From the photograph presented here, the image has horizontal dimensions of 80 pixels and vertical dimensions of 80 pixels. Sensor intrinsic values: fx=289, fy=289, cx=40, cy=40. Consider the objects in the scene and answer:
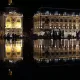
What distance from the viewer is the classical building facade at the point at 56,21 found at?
90.5 m

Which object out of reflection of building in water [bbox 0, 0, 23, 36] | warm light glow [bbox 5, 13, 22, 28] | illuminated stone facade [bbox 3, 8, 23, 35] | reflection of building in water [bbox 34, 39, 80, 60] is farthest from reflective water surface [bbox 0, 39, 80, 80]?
warm light glow [bbox 5, 13, 22, 28]

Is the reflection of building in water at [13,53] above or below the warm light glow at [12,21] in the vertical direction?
below

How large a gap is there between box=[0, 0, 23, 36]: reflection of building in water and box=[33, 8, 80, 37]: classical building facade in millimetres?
4989

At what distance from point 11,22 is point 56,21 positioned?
47.8 ft

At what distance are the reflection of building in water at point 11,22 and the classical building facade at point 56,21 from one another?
4.99 meters

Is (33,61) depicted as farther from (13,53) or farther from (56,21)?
(56,21)

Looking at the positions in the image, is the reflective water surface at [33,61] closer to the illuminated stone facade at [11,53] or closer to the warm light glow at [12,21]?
the illuminated stone facade at [11,53]

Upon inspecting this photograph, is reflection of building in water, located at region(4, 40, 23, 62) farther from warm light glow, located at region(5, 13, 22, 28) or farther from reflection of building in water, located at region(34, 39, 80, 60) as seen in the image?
warm light glow, located at region(5, 13, 22, 28)

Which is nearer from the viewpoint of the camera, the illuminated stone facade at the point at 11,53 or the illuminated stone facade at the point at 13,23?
the illuminated stone facade at the point at 11,53

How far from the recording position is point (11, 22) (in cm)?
9362

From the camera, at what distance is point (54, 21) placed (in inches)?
3649

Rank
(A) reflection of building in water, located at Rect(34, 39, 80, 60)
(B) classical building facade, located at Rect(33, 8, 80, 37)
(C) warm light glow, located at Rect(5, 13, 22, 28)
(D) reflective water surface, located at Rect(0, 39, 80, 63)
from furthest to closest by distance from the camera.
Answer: (C) warm light glow, located at Rect(5, 13, 22, 28)
(B) classical building facade, located at Rect(33, 8, 80, 37)
(A) reflection of building in water, located at Rect(34, 39, 80, 60)
(D) reflective water surface, located at Rect(0, 39, 80, 63)

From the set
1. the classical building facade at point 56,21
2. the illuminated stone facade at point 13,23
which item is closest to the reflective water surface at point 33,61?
the classical building facade at point 56,21

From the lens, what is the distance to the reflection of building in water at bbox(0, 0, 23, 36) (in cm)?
9181
